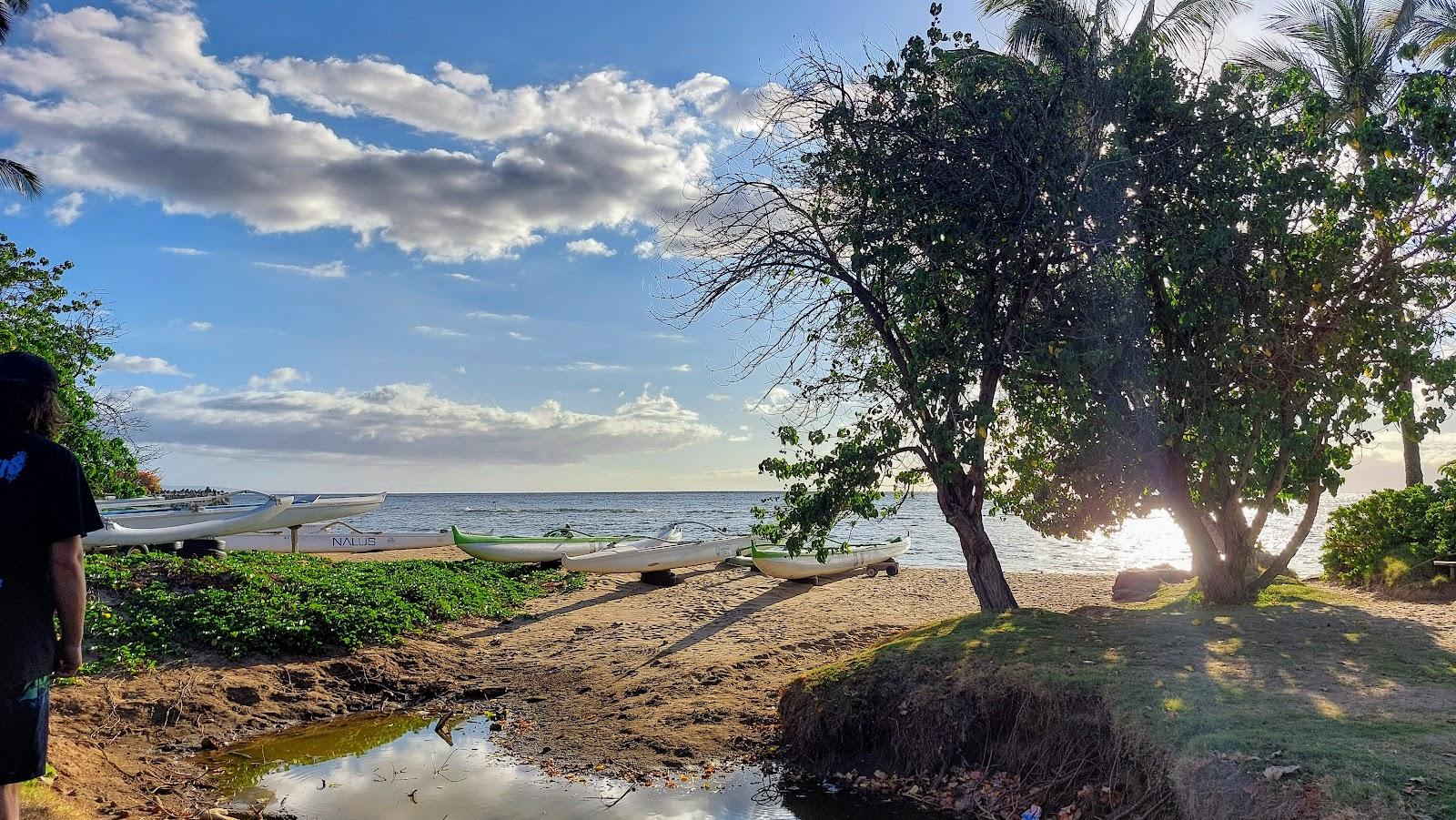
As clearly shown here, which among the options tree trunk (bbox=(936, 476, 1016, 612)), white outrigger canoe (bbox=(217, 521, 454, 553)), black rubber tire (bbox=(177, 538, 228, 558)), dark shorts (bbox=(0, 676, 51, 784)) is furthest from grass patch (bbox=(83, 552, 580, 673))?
white outrigger canoe (bbox=(217, 521, 454, 553))

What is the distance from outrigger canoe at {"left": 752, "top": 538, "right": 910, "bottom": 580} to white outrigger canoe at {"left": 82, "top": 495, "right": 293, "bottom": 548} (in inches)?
504

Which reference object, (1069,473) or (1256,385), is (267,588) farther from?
(1256,385)

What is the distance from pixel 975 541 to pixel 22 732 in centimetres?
982

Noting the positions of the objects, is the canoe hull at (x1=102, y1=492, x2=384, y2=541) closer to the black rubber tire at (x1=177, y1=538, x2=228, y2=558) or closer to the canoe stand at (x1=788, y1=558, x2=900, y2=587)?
the black rubber tire at (x1=177, y1=538, x2=228, y2=558)

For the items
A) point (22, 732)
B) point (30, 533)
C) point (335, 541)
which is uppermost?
point (30, 533)

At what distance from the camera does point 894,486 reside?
11.4 metres

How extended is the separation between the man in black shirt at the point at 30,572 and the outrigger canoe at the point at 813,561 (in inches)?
579

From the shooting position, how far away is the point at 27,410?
432 centimetres

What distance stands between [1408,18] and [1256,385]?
17.5 metres

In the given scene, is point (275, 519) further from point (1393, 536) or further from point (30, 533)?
point (1393, 536)

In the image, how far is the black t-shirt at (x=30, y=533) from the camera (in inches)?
160

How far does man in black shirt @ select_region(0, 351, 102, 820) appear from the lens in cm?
405

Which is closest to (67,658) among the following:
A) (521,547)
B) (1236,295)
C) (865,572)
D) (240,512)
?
(1236,295)

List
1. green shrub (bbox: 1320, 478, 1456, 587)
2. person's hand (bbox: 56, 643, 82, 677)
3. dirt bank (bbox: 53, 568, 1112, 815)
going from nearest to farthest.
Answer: person's hand (bbox: 56, 643, 82, 677) → dirt bank (bbox: 53, 568, 1112, 815) → green shrub (bbox: 1320, 478, 1456, 587)
